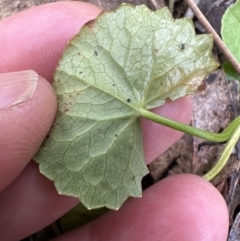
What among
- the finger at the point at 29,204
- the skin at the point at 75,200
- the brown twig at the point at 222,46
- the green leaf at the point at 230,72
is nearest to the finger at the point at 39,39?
the skin at the point at 75,200

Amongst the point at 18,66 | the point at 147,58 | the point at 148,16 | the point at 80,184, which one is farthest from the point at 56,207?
the point at 148,16

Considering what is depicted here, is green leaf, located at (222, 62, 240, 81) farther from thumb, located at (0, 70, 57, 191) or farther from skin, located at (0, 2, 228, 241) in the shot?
thumb, located at (0, 70, 57, 191)

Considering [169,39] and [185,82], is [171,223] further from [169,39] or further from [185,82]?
[169,39]

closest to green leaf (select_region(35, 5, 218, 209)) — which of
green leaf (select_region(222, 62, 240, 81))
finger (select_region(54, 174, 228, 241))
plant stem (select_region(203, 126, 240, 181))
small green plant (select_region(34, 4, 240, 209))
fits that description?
small green plant (select_region(34, 4, 240, 209))

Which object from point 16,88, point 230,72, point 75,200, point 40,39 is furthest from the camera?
point 230,72

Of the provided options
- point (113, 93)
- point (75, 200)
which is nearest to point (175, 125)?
point (113, 93)

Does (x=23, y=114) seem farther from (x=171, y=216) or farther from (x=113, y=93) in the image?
(x=171, y=216)
